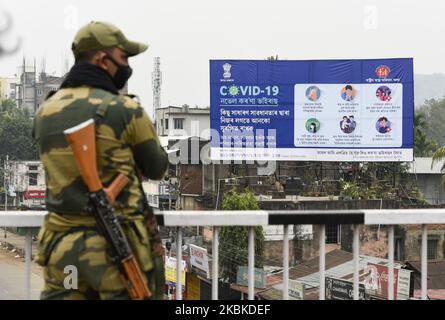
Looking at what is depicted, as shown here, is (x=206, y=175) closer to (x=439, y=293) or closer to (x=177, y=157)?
(x=177, y=157)

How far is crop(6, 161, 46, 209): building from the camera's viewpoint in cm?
3669

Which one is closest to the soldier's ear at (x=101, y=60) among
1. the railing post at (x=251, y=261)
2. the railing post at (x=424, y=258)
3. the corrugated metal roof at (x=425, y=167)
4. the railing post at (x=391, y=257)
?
the railing post at (x=251, y=261)

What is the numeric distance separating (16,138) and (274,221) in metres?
45.3

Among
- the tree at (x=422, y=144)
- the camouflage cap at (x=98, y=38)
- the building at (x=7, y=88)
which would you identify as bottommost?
the camouflage cap at (x=98, y=38)

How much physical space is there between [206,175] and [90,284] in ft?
67.9

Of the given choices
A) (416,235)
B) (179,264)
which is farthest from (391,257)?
(416,235)

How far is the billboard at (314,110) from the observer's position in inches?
819

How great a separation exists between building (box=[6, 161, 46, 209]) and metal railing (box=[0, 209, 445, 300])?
3459cm

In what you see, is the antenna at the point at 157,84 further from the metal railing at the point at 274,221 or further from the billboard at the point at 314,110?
the metal railing at the point at 274,221

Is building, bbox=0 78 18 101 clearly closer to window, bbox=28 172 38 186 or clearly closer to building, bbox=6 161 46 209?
building, bbox=6 161 46 209

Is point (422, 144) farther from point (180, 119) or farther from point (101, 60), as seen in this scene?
point (101, 60)

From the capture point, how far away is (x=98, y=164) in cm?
199

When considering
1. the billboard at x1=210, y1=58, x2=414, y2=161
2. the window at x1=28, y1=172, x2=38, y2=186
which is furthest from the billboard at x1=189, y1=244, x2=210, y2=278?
the window at x1=28, y1=172, x2=38, y2=186
